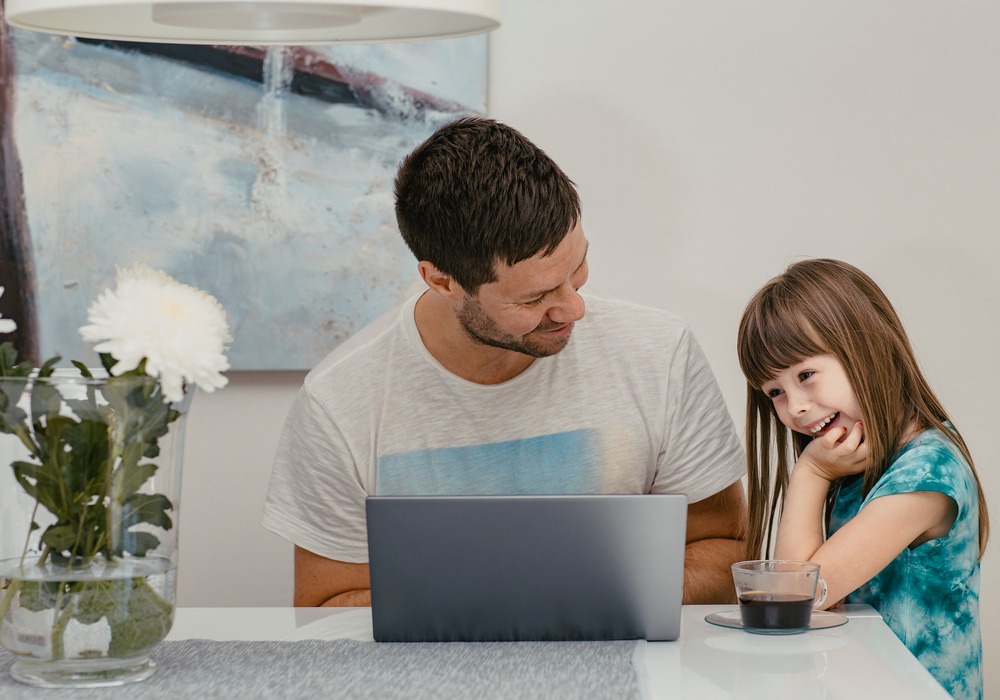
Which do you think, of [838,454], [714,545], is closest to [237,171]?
[714,545]

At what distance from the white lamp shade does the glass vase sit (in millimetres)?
335

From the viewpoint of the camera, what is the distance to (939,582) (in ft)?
4.59

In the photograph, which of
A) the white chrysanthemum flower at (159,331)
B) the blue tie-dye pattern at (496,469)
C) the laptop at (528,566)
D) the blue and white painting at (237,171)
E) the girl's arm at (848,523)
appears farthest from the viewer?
the blue and white painting at (237,171)

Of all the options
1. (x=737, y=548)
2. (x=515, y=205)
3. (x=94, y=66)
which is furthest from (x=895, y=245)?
(x=94, y=66)

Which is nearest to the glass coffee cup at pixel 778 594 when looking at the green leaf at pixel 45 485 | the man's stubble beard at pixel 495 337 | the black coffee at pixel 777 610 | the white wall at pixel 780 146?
the black coffee at pixel 777 610

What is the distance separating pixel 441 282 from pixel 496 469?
0.96ft

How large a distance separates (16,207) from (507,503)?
143 cm

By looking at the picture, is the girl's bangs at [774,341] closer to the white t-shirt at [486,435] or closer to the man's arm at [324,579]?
the white t-shirt at [486,435]

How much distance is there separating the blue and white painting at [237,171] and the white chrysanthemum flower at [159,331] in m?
1.11

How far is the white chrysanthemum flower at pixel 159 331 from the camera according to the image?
93 centimetres

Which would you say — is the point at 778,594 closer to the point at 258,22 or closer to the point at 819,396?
the point at 819,396

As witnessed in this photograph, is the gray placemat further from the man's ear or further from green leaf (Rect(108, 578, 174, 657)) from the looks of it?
the man's ear

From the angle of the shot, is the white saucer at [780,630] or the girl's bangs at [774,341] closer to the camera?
the white saucer at [780,630]

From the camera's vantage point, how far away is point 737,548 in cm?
164
